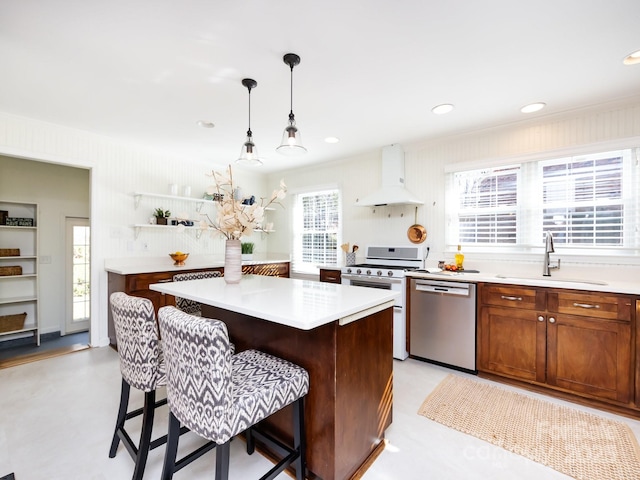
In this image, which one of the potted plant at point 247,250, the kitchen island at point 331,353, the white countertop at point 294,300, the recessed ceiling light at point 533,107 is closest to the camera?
the white countertop at point 294,300

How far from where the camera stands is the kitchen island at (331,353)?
1.44 m

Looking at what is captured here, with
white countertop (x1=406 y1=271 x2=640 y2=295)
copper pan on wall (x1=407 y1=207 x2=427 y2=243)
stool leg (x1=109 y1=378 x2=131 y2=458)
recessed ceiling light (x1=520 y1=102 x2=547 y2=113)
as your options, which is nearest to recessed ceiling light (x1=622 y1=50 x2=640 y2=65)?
recessed ceiling light (x1=520 y1=102 x2=547 y2=113)

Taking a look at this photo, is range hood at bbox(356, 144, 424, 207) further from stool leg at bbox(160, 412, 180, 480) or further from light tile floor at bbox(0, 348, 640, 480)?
stool leg at bbox(160, 412, 180, 480)

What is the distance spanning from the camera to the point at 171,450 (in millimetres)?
1322

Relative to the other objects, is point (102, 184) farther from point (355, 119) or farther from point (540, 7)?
point (540, 7)

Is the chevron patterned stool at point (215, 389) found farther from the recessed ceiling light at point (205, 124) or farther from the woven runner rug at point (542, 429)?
the recessed ceiling light at point (205, 124)

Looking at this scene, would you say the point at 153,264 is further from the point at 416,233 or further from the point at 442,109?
the point at 442,109

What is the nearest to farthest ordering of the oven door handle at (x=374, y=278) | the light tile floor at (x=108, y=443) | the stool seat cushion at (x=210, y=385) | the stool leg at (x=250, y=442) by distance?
1. the stool seat cushion at (x=210, y=385)
2. the light tile floor at (x=108, y=443)
3. the stool leg at (x=250, y=442)
4. the oven door handle at (x=374, y=278)

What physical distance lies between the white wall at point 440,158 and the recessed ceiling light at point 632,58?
0.71 meters

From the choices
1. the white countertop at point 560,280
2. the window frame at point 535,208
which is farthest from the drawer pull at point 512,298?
the window frame at point 535,208

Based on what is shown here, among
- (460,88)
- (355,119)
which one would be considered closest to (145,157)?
(355,119)

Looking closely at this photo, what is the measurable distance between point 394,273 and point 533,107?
209cm

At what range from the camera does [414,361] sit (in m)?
3.28

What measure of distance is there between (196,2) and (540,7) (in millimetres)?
1878
